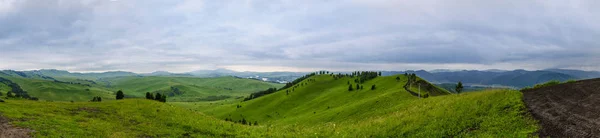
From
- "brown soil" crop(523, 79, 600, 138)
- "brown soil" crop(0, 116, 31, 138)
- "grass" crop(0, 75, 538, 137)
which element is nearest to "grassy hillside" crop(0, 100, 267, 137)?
"grass" crop(0, 75, 538, 137)

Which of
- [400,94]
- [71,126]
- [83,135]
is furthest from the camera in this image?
[400,94]

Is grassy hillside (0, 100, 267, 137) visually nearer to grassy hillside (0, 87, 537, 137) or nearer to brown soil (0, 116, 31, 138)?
grassy hillside (0, 87, 537, 137)

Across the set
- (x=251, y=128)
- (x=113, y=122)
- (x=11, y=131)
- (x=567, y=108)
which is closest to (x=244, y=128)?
(x=251, y=128)

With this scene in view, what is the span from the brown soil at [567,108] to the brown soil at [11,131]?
142 ft

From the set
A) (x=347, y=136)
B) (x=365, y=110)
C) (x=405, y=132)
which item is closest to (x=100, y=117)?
(x=347, y=136)

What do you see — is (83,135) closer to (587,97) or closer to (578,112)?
(578,112)

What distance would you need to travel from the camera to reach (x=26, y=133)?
2823 cm

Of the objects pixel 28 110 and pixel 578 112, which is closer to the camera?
pixel 578 112

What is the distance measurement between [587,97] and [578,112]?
165 inches

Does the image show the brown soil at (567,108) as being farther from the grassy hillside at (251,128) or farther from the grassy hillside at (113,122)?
the grassy hillside at (113,122)

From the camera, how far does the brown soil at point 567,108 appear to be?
922 inches

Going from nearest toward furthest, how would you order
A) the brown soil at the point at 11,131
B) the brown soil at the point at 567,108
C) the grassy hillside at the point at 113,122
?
the brown soil at the point at 567,108 < the brown soil at the point at 11,131 < the grassy hillside at the point at 113,122

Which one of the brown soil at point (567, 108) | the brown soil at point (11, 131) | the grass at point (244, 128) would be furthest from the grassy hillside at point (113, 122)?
the brown soil at point (567, 108)

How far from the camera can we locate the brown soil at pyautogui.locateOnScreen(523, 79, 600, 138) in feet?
76.9
